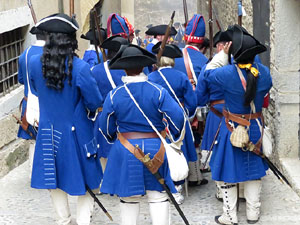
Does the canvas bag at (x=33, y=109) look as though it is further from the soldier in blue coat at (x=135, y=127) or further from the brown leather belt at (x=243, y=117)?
the brown leather belt at (x=243, y=117)

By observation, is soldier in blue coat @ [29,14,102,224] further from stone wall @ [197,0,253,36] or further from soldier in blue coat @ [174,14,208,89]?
stone wall @ [197,0,253,36]

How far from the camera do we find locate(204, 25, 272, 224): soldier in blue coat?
5.97 metres

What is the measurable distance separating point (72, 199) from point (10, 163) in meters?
1.47

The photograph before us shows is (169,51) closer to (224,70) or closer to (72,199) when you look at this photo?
(224,70)

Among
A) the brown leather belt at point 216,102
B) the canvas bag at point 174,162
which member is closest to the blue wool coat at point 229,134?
the brown leather belt at point 216,102

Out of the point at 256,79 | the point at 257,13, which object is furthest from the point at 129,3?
the point at 256,79

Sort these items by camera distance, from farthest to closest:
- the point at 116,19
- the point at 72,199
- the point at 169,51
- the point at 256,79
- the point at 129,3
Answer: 1. the point at 129,3
2. the point at 116,19
3. the point at 72,199
4. the point at 169,51
5. the point at 256,79

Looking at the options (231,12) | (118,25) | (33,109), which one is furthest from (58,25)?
(231,12)

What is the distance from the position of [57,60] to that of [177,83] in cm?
136

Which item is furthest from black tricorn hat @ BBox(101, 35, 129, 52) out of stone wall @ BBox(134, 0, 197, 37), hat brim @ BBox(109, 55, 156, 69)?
stone wall @ BBox(134, 0, 197, 37)

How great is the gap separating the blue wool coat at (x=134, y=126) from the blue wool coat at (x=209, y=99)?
1316 mm

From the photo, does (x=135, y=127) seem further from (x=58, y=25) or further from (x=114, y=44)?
(x=114, y=44)

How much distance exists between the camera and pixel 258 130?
6.25 meters

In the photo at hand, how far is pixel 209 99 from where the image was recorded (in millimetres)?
6930
